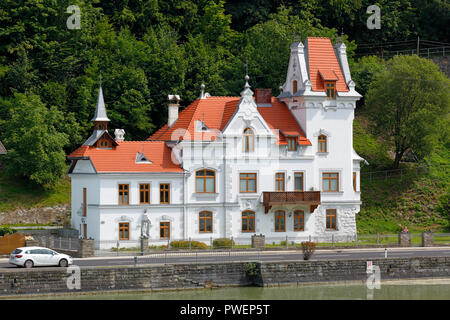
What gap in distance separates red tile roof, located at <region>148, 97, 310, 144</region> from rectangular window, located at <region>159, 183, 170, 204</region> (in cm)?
381

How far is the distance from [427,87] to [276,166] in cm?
2020

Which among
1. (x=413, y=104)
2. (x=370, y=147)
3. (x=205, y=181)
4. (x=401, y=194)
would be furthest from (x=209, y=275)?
(x=370, y=147)

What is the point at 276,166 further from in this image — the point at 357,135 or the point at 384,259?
the point at 357,135

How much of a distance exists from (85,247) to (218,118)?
53.3 feet

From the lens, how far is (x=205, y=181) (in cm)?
6944

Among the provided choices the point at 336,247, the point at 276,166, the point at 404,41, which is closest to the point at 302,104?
the point at 276,166

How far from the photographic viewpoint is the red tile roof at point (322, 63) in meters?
72.9

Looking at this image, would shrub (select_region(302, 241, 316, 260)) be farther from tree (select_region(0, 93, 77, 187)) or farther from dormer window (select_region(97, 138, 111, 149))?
tree (select_region(0, 93, 77, 187))

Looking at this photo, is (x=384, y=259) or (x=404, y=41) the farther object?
(x=404, y=41)

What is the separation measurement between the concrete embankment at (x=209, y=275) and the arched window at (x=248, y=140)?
16057mm

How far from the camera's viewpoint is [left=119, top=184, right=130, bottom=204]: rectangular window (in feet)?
219

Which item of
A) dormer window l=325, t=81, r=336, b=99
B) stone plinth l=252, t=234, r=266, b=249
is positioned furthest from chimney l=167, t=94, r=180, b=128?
stone plinth l=252, t=234, r=266, b=249

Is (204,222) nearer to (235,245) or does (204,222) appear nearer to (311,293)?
(235,245)

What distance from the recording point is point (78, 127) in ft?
271
